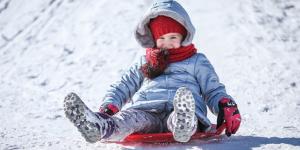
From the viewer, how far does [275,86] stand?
186 inches

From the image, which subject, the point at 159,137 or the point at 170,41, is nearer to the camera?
the point at 159,137

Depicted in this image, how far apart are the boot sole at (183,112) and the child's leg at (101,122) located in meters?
0.34

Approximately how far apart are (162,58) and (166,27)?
249 mm

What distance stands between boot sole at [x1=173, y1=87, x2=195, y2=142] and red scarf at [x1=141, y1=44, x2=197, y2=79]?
722 millimetres

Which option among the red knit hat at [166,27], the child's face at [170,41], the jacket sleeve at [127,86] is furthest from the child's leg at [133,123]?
the red knit hat at [166,27]

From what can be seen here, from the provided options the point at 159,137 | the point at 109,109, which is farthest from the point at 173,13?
the point at 159,137

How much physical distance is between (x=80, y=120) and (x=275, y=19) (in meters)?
4.58

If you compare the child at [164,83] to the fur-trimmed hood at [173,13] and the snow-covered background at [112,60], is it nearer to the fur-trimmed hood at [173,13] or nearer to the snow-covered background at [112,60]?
the fur-trimmed hood at [173,13]

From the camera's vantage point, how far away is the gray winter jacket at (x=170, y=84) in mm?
3055

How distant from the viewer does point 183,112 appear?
2.44m

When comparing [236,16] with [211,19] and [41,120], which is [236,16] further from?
[41,120]

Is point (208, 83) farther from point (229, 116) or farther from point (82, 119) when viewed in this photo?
point (82, 119)

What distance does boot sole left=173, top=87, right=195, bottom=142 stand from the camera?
2.43 metres

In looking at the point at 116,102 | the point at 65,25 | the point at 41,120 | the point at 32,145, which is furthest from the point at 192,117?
the point at 65,25
